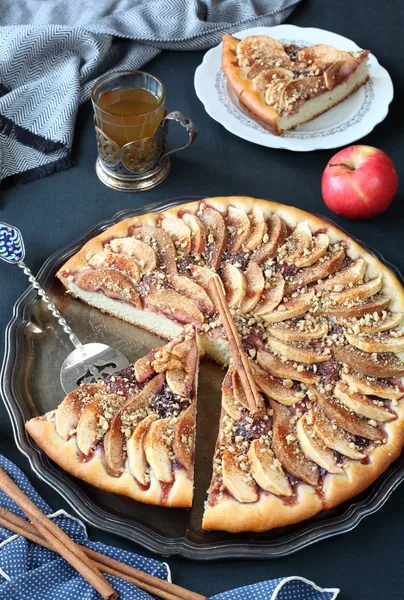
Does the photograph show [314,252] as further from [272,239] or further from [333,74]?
[333,74]

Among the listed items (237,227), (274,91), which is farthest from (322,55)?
(237,227)

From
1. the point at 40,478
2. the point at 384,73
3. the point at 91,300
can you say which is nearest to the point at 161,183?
the point at 91,300

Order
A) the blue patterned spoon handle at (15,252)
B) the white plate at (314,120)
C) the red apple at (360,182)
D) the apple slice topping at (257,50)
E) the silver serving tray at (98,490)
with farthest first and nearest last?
1. the apple slice topping at (257,50)
2. the white plate at (314,120)
3. the red apple at (360,182)
4. the blue patterned spoon handle at (15,252)
5. the silver serving tray at (98,490)

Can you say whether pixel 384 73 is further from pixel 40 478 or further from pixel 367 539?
pixel 40 478

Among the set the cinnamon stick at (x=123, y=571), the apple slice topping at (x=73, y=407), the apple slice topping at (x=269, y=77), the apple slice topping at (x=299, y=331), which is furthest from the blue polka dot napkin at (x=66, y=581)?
the apple slice topping at (x=269, y=77)

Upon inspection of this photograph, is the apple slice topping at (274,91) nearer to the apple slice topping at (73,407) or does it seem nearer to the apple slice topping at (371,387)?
the apple slice topping at (371,387)

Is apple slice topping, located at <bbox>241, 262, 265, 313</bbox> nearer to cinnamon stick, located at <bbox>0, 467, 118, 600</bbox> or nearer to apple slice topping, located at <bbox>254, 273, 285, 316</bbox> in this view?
apple slice topping, located at <bbox>254, 273, 285, 316</bbox>
